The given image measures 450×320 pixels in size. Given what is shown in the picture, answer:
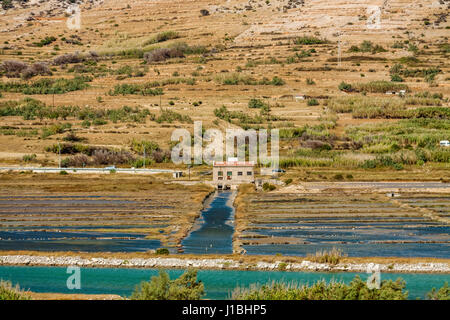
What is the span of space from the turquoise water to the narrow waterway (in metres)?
4.12

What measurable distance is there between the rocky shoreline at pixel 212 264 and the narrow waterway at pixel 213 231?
267cm

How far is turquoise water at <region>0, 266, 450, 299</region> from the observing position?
29.9m

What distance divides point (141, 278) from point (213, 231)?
35.8 ft

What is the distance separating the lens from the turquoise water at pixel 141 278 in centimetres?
2986

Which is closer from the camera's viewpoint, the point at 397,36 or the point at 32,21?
the point at 397,36

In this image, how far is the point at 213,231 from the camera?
42.0 metres

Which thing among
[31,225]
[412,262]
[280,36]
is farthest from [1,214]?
[280,36]

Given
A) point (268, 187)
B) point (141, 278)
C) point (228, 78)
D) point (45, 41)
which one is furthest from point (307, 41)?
point (141, 278)

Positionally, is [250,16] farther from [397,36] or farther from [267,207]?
[267,207]

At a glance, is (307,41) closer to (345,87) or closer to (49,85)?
(345,87)

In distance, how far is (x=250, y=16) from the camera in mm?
154125

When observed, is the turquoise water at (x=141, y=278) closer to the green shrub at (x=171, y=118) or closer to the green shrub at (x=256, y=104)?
the green shrub at (x=171, y=118)

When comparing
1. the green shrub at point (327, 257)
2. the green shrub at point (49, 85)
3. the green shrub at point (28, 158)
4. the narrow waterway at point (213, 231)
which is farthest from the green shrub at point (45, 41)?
the green shrub at point (327, 257)
